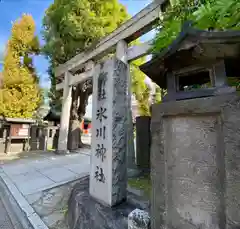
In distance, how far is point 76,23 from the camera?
7.51m

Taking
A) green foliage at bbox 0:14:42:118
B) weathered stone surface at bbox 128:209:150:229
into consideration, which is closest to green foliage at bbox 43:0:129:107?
green foliage at bbox 0:14:42:118

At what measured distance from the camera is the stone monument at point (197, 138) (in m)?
1.17

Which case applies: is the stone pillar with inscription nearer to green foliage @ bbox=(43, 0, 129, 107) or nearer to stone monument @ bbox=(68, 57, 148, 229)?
stone monument @ bbox=(68, 57, 148, 229)

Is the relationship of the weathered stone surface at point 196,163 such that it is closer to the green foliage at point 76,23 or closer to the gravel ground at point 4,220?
the gravel ground at point 4,220

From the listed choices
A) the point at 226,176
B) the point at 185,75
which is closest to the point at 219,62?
the point at 185,75

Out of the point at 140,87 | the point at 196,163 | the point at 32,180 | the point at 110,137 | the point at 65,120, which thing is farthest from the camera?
the point at 140,87

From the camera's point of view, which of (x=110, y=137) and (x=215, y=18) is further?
(x=110, y=137)

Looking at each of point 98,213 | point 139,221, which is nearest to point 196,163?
point 139,221

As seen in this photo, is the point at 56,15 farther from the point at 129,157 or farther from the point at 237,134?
the point at 237,134

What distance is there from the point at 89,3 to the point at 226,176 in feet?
30.0

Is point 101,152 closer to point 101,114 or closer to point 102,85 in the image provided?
point 101,114

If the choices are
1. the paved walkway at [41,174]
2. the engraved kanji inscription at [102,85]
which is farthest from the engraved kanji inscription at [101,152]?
the paved walkway at [41,174]

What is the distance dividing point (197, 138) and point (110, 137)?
1497 mm

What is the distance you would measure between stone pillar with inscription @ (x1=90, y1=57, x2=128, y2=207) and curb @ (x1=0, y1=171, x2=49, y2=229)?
1.09 metres
